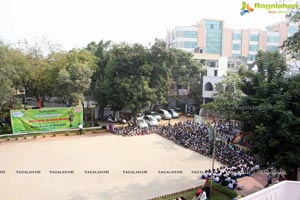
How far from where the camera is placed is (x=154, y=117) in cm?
2653

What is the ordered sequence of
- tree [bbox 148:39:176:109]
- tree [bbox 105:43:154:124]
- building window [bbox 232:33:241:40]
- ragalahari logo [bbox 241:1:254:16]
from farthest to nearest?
building window [bbox 232:33:241:40]
tree [bbox 148:39:176:109]
tree [bbox 105:43:154:124]
ragalahari logo [bbox 241:1:254:16]

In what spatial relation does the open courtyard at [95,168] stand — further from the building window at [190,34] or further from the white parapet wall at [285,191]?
the building window at [190,34]

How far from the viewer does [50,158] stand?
15.0 m

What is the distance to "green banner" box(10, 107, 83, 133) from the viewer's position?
763 inches

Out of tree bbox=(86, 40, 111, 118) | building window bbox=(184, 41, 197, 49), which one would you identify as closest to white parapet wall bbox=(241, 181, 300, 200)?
tree bbox=(86, 40, 111, 118)

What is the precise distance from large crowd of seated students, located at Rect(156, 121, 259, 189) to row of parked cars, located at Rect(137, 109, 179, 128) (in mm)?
2891

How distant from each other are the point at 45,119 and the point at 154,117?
10.1 meters

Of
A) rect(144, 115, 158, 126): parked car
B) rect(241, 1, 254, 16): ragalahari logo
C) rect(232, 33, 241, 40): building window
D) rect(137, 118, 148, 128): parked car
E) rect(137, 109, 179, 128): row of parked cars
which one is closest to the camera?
rect(241, 1, 254, 16): ragalahari logo

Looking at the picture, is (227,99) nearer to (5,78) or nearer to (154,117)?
(154,117)

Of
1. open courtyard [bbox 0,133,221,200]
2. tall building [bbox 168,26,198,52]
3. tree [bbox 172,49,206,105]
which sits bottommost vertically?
open courtyard [bbox 0,133,221,200]

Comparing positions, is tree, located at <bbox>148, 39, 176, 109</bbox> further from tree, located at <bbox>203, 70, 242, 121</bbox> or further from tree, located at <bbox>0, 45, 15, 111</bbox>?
tree, located at <bbox>0, 45, 15, 111</bbox>

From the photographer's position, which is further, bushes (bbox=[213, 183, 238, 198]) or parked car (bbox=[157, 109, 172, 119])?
parked car (bbox=[157, 109, 172, 119])

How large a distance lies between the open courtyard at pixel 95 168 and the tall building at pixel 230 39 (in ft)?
123

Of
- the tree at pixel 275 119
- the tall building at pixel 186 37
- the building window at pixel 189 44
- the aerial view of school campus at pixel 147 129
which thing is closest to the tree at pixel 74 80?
the aerial view of school campus at pixel 147 129
